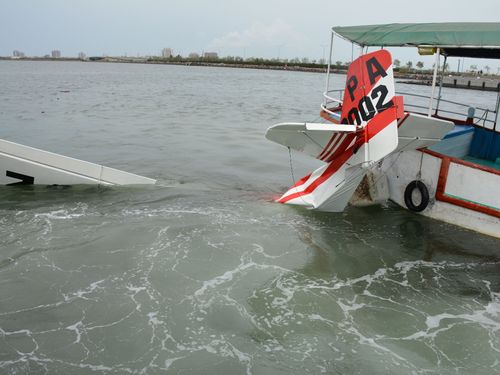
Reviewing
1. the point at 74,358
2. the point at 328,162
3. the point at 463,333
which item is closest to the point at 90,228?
the point at 74,358

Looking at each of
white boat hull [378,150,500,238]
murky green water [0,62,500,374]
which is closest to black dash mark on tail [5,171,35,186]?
murky green water [0,62,500,374]

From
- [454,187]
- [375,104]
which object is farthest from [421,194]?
[375,104]

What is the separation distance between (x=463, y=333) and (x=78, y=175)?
8.95 metres

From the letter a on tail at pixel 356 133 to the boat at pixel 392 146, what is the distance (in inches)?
0.7

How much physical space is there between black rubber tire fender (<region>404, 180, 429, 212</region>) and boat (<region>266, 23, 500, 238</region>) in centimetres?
2

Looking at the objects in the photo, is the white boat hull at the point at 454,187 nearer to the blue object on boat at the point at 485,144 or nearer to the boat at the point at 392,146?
the boat at the point at 392,146

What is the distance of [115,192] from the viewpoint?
35.1 feet

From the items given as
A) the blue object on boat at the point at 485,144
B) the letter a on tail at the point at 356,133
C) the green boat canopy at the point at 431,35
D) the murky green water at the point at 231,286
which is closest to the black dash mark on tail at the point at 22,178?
the murky green water at the point at 231,286

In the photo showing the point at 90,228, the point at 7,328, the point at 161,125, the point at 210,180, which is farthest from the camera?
the point at 161,125

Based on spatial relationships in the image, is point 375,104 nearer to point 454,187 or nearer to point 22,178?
point 454,187

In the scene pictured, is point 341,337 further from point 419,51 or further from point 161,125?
point 161,125

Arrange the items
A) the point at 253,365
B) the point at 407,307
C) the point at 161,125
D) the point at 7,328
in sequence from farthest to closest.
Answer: the point at 161,125, the point at 407,307, the point at 7,328, the point at 253,365

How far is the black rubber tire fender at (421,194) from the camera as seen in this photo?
9180 mm

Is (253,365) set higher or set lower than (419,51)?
lower
